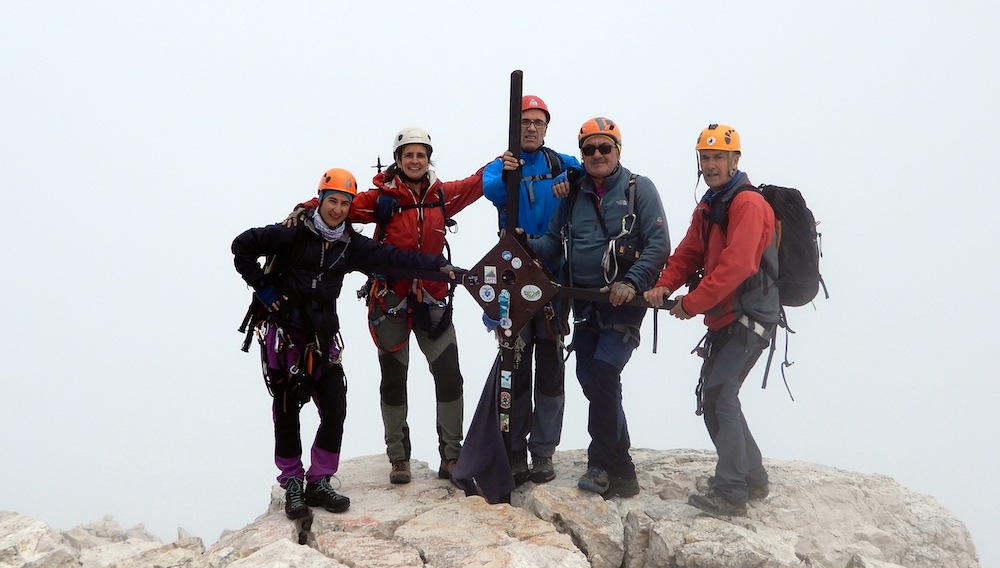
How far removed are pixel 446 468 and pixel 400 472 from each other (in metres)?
0.48

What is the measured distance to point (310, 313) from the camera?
675 cm

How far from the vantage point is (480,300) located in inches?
285

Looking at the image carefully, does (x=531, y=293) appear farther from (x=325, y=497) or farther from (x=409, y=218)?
(x=325, y=497)

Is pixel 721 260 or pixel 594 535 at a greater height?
pixel 721 260

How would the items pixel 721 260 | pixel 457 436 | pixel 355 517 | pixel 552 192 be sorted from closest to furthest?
pixel 721 260
pixel 355 517
pixel 552 192
pixel 457 436

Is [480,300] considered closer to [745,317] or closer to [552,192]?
[552,192]

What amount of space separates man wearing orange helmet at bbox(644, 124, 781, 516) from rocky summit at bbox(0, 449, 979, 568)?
552mm

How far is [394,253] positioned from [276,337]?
51.8 inches

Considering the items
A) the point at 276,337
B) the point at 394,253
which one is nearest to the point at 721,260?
the point at 394,253

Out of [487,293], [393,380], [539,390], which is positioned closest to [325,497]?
[393,380]

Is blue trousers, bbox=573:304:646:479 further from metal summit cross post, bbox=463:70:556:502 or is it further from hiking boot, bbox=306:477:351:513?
hiking boot, bbox=306:477:351:513

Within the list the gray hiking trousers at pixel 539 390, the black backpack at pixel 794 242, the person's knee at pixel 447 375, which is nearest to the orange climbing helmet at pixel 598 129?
the black backpack at pixel 794 242

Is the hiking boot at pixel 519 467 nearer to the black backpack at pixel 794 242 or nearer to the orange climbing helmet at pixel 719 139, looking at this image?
the black backpack at pixel 794 242

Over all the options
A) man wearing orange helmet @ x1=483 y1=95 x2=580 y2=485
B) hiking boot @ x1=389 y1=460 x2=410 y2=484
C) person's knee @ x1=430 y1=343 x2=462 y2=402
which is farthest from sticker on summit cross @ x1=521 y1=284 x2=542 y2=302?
hiking boot @ x1=389 y1=460 x2=410 y2=484
